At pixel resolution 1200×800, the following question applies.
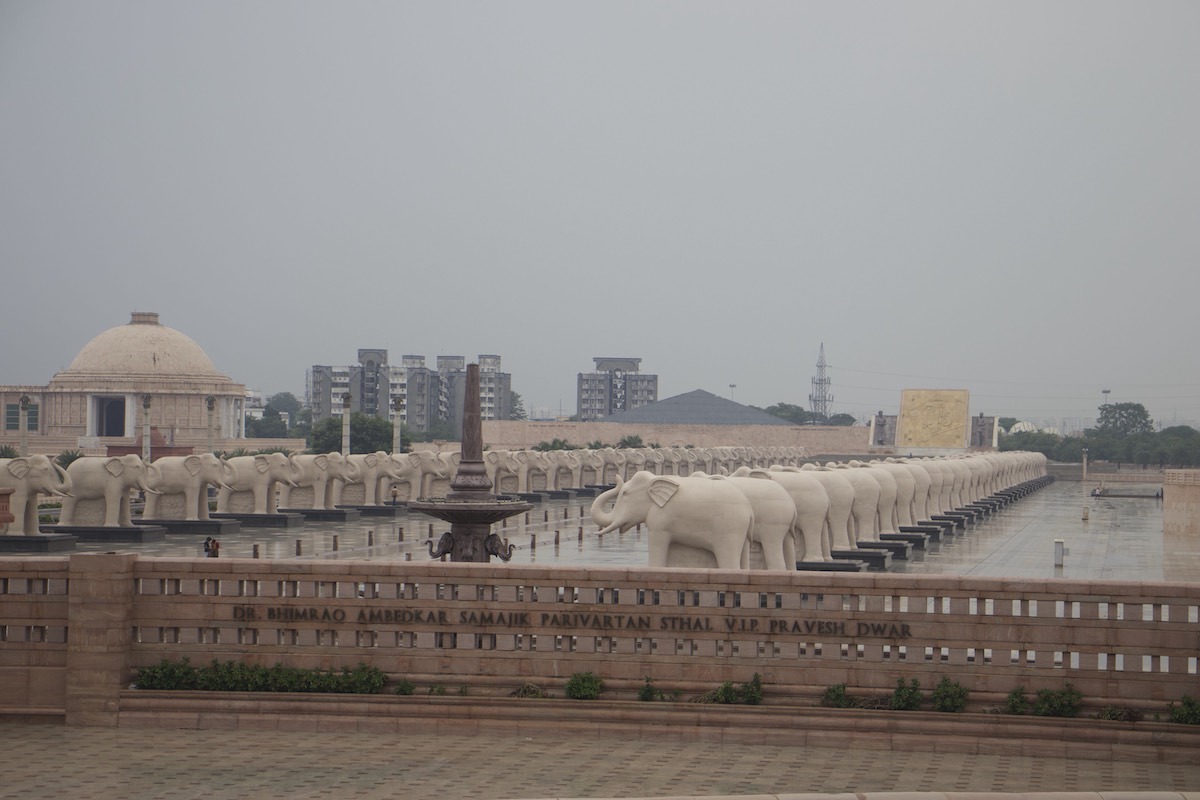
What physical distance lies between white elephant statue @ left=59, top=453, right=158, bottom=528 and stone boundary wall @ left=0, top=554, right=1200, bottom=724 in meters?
25.0

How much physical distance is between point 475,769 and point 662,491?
9327 millimetres

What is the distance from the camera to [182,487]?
4475 cm

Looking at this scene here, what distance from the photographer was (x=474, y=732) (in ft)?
52.2

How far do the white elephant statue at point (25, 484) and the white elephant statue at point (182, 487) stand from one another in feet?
18.9

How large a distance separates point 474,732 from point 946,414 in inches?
3607

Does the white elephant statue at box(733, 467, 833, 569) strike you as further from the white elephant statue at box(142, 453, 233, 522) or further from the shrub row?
the white elephant statue at box(142, 453, 233, 522)

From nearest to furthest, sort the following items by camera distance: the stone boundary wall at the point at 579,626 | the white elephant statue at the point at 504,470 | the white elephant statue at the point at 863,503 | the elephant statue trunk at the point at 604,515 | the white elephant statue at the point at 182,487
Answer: the stone boundary wall at the point at 579,626 → the elephant statue trunk at the point at 604,515 → the white elephant statue at the point at 863,503 → the white elephant statue at the point at 182,487 → the white elephant statue at the point at 504,470

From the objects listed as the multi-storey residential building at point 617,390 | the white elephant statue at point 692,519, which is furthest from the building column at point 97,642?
the multi-storey residential building at point 617,390

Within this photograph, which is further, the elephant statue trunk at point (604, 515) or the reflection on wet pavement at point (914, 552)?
the reflection on wet pavement at point (914, 552)

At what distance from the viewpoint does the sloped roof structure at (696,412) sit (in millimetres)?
140750

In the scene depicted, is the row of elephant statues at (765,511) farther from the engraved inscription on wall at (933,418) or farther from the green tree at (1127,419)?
the green tree at (1127,419)

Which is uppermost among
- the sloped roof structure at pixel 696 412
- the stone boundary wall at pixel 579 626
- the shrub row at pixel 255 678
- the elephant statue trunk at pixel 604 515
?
the sloped roof structure at pixel 696 412

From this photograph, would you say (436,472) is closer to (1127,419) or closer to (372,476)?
(372,476)

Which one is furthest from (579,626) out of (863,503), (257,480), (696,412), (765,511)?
(696,412)
